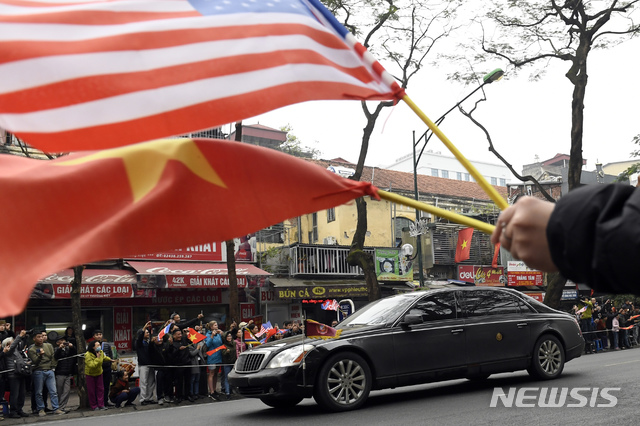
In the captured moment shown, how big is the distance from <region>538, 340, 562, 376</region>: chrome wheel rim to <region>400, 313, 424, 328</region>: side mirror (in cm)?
268

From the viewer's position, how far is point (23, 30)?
2930 mm

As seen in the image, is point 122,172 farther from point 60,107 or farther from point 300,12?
point 300,12

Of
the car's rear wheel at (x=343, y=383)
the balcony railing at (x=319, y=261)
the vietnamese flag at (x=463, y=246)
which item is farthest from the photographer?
the vietnamese flag at (x=463, y=246)

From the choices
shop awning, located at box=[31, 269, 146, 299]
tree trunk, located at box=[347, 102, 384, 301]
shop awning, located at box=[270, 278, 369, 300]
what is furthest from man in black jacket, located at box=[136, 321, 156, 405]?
shop awning, located at box=[270, 278, 369, 300]

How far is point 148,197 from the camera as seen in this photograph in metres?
2.75

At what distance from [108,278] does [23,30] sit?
20.8 metres

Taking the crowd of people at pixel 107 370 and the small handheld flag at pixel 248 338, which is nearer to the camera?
the crowd of people at pixel 107 370

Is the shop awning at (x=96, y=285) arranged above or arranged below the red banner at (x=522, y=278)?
above

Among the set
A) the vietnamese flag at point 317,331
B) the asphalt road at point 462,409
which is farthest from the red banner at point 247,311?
the vietnamese flag at point 317,331

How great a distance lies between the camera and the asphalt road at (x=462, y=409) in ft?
28.0

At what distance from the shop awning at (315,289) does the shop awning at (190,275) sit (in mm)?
1244

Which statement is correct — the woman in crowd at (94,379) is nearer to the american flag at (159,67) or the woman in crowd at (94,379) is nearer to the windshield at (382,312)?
the windshield at (382,312)

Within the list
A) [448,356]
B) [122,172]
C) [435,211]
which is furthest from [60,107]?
[448,356]

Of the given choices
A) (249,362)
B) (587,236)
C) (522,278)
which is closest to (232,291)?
(249,362)
